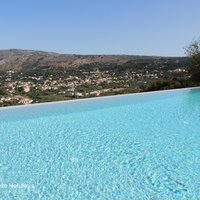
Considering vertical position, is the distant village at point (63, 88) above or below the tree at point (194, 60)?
below

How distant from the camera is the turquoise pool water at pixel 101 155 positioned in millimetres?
2502

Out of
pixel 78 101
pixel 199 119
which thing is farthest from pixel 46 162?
pixel 78 101

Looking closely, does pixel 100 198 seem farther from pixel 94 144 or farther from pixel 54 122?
pixel 54 122

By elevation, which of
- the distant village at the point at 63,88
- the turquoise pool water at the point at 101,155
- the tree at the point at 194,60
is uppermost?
the tree at the point at 194,60

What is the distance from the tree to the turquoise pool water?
308 inches

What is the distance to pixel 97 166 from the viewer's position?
3133 millimetres

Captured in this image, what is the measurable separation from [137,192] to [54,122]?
161 inches

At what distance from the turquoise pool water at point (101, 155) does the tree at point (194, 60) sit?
7.81 meters

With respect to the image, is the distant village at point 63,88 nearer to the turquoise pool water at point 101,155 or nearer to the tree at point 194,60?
the tree at point 194,60

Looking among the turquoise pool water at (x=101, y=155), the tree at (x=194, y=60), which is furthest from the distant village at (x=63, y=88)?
the turquoise pool water at (x=101, y=155)

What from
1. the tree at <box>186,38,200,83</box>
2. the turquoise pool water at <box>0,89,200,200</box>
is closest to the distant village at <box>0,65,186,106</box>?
the tree at <box>186,38,200,83</box>

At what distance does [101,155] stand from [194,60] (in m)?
12.6

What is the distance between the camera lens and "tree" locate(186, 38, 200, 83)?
45.5ft

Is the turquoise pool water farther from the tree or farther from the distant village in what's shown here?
the tree
